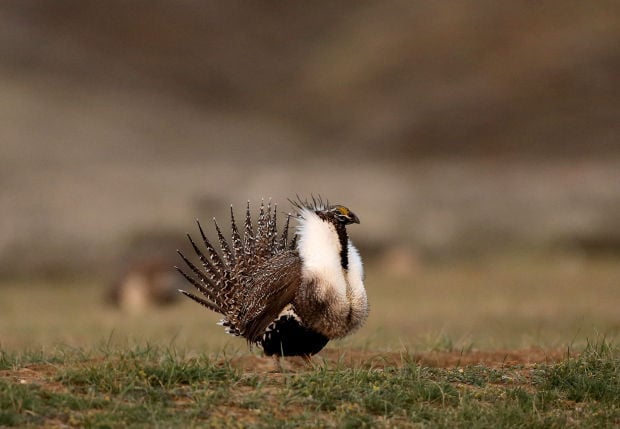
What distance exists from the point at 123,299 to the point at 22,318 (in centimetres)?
264

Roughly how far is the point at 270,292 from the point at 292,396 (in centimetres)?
130

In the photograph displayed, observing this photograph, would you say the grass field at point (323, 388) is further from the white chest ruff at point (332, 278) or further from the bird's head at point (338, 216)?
the bird's head at point (338, 216)

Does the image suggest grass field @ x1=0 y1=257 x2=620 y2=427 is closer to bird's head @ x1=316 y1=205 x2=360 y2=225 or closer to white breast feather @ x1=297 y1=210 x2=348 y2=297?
white breast feather @ x1=297 y1=210 x2=348 y2=297

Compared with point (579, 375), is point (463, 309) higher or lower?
higher

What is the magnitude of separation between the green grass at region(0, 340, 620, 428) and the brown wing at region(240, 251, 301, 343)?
0.67 metres

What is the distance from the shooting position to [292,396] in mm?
5145

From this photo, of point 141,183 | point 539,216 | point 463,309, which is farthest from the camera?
point 141,183

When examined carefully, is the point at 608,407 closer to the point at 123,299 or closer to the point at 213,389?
the point at 213,389

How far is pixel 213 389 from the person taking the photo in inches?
205

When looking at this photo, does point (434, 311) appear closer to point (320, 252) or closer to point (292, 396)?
point (320, 252)

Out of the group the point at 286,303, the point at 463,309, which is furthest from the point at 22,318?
the point at 286,303

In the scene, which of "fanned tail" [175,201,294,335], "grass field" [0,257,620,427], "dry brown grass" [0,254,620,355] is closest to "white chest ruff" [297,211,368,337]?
"grass field" [0,257,620,427]

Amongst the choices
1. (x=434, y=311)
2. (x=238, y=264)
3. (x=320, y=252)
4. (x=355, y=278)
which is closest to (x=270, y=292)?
(x=320, y=252)

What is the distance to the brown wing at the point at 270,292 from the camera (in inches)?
247
